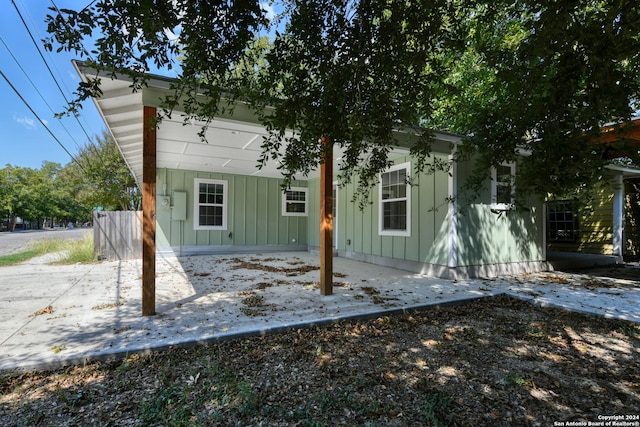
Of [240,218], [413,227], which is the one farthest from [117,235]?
[413,227]

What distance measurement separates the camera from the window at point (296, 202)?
33.3ft

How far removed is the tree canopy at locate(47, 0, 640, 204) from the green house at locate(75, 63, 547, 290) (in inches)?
28.7

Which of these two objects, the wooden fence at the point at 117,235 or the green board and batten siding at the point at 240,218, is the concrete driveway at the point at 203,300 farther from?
the green board and batten siding at the point at 240,218

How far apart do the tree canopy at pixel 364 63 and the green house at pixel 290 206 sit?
729 millimetres

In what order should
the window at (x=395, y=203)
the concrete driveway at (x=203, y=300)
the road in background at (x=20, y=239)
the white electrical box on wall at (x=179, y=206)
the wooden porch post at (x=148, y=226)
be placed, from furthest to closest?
1. the road in background at (x=20, y=239)
2. the white electrical box on wall at (x=179, y=206)
3. the window at (x=395, y=203)
4. the wooden porch post at (x=148, y=226)
5. the concrete driveway at (x=203, y=300)

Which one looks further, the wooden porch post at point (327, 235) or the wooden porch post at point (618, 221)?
the wooden porch post at point (618, 221)

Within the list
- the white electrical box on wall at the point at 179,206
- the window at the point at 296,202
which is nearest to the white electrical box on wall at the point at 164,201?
the white electrical box on wall at the point at 179,206

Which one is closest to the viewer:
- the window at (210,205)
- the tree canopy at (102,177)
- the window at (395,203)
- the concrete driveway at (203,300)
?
the concrete driveway at (203,300)

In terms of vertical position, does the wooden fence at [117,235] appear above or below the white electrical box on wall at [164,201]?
below

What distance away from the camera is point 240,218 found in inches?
375

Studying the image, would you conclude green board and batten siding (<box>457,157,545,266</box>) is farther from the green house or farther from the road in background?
the road in background

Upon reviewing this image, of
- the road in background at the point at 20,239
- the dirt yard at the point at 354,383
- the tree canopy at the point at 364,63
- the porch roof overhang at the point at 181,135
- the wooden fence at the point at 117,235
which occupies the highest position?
the porch roof overhang at the point at 181,135

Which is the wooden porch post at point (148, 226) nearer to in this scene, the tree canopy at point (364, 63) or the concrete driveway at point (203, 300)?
the concrete driveway at point (203, 300)

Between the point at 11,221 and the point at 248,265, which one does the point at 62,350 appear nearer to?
the point at 248,265
